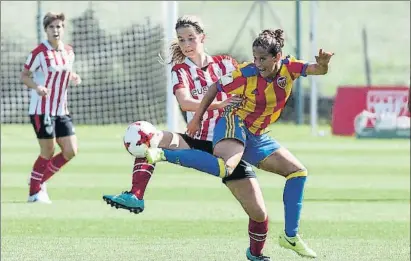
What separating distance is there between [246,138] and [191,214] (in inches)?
143

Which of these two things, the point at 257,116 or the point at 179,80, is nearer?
the point at 257,116

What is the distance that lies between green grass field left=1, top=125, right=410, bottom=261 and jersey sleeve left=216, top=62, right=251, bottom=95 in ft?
4.69

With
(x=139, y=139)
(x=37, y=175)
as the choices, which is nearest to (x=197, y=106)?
(x=139, y=139)

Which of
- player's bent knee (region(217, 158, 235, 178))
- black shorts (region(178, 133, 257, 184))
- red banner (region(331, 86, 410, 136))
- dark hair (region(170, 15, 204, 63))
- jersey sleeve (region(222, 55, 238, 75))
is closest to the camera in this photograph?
player's bent knee (region(217, 158, 235, 178))

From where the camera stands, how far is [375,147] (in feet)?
64.6

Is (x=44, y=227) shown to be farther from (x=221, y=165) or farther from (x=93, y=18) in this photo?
(x=93, y=18)

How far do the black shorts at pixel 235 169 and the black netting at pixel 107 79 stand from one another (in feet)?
54.6

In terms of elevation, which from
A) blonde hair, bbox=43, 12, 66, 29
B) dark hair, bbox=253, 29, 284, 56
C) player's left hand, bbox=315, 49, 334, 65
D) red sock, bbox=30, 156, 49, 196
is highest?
blonde hair, bbox=43, 12, 66, 29

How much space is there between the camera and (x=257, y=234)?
8.08 meters

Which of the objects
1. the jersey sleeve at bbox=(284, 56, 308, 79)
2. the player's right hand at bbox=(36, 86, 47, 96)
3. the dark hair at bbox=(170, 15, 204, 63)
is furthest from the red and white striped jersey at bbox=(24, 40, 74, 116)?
the jersey sleeve at bbox=(284, 56, 308, 79)

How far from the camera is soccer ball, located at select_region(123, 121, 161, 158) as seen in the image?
289 inches

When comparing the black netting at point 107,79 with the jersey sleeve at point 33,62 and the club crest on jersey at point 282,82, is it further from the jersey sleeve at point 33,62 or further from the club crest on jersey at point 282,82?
the club crest on jersey at point 282,82

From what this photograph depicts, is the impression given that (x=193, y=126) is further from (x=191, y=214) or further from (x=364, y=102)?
(x=364, y=102)

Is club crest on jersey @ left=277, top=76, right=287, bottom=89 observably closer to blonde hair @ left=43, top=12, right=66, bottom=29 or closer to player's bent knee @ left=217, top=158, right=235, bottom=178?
player's bent knee @ left=217, top=158, right=235, bottom=178
